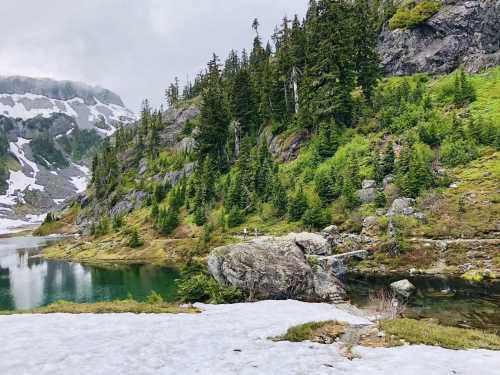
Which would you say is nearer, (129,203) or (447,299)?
(447,299)

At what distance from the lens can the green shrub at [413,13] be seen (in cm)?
9588

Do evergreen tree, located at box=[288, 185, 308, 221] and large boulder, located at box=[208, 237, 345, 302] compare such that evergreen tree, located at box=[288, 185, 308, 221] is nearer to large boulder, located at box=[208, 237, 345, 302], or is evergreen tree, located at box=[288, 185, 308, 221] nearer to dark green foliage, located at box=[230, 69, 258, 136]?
large boulder, located at box=[208, 237, 345, 302]

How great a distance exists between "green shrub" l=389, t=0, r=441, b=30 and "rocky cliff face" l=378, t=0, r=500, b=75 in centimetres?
134

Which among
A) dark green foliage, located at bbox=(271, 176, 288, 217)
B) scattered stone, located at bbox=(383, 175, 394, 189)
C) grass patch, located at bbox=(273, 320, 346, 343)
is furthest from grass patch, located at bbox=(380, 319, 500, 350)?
dark green foliage, located at bbox=(271, 176, 288, 217)

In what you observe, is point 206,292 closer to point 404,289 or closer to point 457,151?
point 404,289

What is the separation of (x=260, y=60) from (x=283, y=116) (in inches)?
1446

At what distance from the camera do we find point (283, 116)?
9288cm

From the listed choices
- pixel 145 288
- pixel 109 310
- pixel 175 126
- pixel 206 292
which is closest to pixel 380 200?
pixel 206 292

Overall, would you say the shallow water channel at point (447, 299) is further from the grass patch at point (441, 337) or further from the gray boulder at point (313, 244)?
the grass patch at point (441, 337)

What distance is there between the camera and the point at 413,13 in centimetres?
9769

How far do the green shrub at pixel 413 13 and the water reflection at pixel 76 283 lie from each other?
293 ft

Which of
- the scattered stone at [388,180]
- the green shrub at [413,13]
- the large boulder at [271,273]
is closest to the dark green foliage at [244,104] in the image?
the green shrub at [413,13]

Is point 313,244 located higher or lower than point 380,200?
lower

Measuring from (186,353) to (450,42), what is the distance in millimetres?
103433
